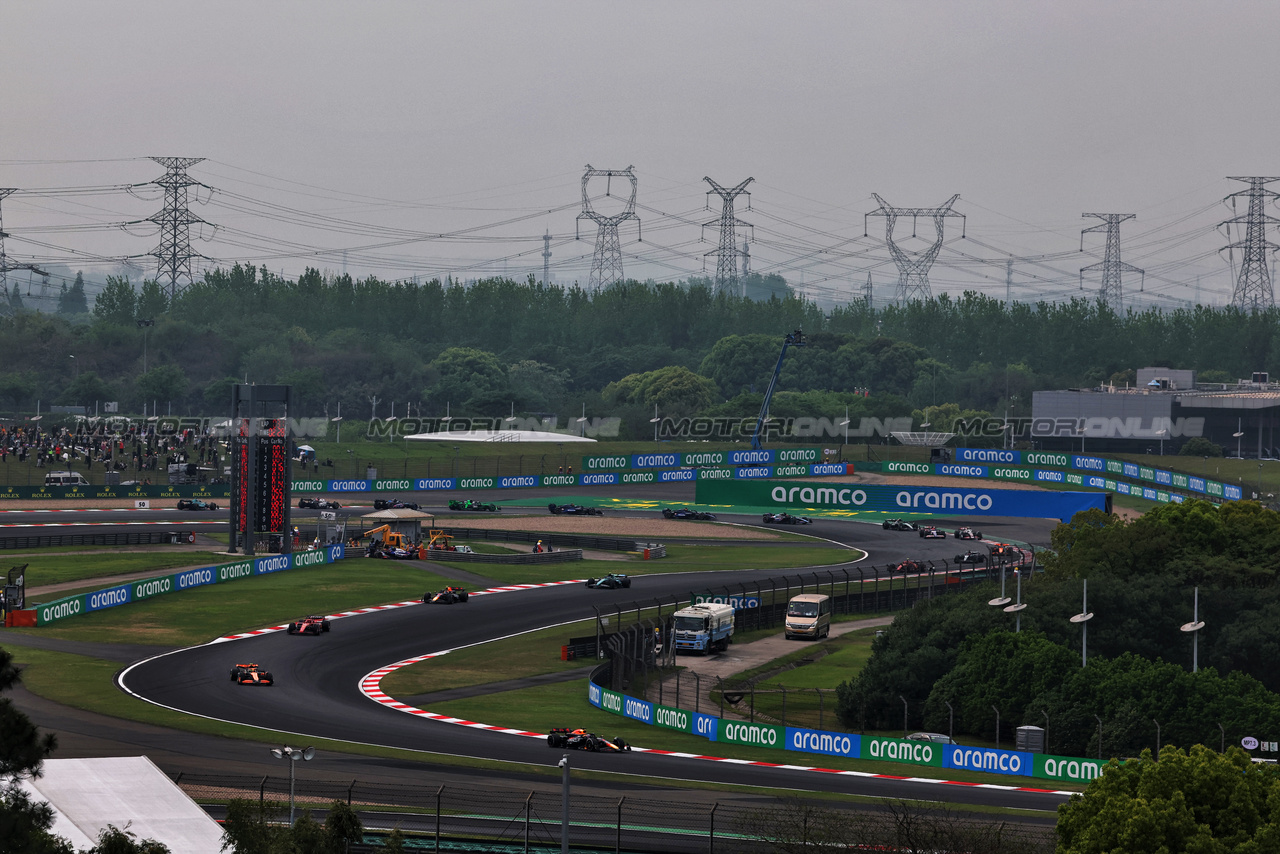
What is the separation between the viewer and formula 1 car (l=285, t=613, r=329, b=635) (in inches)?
2221

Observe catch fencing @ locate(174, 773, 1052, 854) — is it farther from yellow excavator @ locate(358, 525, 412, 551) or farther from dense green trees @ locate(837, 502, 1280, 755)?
yellow excavator @ locate(358, 525, 412, 551)

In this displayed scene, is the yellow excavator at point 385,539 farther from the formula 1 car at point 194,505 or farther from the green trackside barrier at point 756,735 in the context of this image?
the green trackside barrier at point 756,735

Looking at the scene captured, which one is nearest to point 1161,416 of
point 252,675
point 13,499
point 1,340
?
point 13,499

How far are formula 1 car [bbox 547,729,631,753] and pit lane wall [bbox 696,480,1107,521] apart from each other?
6599 cm

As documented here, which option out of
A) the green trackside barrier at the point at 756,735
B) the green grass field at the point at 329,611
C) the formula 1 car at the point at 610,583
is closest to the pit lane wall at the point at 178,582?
the green grass field at the point at 329,611

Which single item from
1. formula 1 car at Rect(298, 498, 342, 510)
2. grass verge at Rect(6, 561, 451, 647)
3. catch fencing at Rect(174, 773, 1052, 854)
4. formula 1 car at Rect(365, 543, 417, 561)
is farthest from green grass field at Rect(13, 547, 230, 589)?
catch fencing at Rect(174, 773, 1052, 854)

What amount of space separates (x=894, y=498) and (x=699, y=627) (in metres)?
51.4

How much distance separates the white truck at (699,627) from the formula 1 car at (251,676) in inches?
692

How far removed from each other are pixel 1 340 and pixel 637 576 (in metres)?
148

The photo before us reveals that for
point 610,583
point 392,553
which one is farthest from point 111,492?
point 610,583

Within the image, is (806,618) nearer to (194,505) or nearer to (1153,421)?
(194,505)

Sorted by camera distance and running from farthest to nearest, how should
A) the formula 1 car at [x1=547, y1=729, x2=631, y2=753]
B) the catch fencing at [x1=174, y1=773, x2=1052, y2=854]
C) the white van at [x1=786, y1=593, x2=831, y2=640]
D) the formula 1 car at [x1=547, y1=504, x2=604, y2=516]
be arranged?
the formula 1 car at [x1=547, y1=504, x2=604, y2=516], the white van at [x1=786, y1=593, x2=831, y2=640], the formula 1 car at [x1=547, y1=729, x2=631, y2=753], the catch fencing at [x1=174, y1=773, x2=1052, y2=854]

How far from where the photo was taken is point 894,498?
10575 cm

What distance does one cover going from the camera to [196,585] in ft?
219
